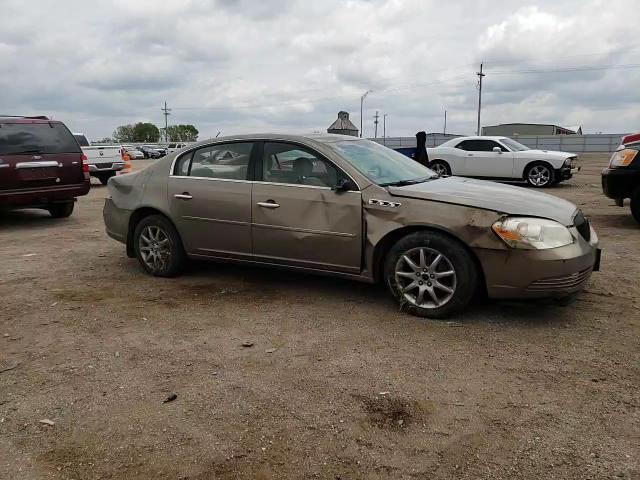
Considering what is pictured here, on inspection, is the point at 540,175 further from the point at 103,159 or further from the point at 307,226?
the point at 103,159

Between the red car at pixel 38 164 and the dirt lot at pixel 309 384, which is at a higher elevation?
the red car at pixel 38 164

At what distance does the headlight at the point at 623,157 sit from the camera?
7.83 m

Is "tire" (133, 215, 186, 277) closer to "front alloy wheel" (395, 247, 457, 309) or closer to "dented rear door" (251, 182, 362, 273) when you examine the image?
"dented rear door" (251, 182, 362, 273)

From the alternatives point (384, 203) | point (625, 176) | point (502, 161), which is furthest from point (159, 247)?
point (502, 161)

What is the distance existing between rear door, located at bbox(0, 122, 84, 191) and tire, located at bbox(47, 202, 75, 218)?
0.88 meters

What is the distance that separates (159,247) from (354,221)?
7.32 ft

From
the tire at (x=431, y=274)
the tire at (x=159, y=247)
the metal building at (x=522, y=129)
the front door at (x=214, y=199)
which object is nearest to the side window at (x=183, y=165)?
the front door at (x=214, y=199)

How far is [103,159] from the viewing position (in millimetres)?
16406

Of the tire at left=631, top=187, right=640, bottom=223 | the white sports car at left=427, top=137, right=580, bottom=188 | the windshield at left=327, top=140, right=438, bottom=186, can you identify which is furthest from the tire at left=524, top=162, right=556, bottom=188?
the windshield at left=327, top=140, right=438, bottom=186

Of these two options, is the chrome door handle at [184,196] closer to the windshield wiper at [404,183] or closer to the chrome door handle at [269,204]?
the chrome door handle at [269,204]

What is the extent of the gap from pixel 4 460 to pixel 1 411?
0.54m

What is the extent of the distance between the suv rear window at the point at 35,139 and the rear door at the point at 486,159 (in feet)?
34.3

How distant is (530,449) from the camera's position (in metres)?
2.64

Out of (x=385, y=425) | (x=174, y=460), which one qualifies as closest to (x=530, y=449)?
(x=385, y=425)
